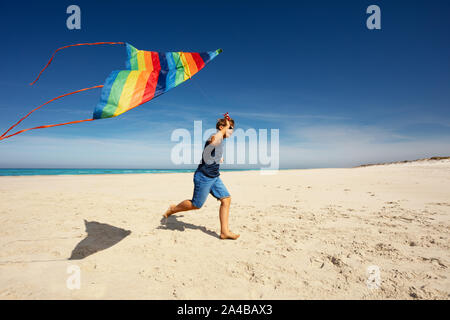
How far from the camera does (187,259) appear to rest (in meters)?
2.75

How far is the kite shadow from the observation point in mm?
2955

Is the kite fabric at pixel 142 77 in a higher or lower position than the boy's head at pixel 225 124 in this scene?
higher

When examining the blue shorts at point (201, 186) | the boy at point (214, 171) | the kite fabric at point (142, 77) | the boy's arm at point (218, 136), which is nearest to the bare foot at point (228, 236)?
the boy at point (214, 171)

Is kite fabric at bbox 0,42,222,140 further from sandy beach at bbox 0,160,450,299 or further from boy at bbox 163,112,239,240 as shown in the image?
sandy beach at bbox 0,160,450,299

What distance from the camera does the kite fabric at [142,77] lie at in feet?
7.24

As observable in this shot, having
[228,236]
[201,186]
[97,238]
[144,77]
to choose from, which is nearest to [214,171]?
[201,186]

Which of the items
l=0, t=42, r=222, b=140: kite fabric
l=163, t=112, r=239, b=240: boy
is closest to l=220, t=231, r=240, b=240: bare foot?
l=163, t=112, r=239, b=240: boy

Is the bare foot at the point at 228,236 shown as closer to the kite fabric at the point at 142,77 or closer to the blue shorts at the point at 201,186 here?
the blue shorts at the point at 201,186

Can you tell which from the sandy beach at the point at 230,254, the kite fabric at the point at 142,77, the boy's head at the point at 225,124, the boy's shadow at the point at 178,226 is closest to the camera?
the sandy beach at the point at 230,254

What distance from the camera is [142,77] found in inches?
105

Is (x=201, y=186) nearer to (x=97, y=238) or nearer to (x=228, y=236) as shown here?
(x=228, y=236)

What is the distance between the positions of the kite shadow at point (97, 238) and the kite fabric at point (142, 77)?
179 centimetres
